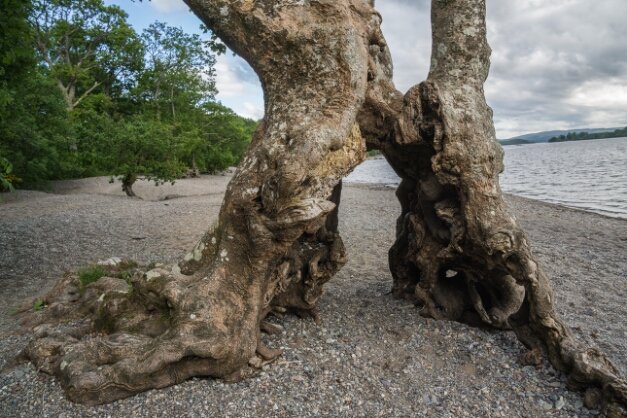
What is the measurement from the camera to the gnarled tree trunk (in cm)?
434

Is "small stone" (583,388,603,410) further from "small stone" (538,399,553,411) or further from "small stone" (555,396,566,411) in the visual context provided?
"small stone" (538,399,553,411)

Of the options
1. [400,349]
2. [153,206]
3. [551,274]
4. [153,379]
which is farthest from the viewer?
[153,206]

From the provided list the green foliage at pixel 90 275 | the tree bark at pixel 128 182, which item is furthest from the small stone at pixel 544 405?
the tree bark at pixel 128 182

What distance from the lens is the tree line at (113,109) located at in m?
19.2

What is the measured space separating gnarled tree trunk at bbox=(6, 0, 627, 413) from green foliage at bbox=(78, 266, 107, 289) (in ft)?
1.07

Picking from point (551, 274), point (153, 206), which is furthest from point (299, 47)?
point (153, 206)

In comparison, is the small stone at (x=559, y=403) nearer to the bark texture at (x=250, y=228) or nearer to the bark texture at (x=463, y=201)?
the bark texture at (x=463, y=201)

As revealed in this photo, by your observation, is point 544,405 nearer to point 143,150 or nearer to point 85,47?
point 143,150

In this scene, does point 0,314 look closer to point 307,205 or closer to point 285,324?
point 285,324

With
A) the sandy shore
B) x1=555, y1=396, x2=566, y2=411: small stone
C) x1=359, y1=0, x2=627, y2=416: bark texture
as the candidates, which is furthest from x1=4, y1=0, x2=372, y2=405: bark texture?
x1=555, y1=396, x2=566, y2=411: small stone

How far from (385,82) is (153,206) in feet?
49.5

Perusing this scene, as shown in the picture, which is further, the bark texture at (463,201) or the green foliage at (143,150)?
the green foliage at (143,150)

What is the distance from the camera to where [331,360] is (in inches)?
191

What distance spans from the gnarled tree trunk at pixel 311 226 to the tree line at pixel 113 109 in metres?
12.4
